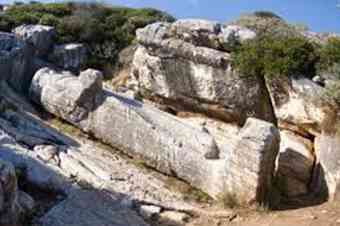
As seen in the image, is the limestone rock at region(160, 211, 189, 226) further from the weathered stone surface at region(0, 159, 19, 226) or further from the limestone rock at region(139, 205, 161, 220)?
the weathered stone surface at region(0, 159, 19, 226)

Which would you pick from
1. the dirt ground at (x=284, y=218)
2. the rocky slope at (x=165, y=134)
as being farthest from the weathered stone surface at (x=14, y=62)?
the dirt ground at (x=284, y=218)

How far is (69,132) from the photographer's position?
15.8 metres

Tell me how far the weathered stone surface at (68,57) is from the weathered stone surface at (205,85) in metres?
3.98

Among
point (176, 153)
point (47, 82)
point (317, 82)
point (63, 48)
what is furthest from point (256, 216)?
point (63, 48)

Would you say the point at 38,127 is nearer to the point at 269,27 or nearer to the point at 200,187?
the point at 200,187

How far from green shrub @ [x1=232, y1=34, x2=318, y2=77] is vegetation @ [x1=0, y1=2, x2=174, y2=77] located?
7.49 m

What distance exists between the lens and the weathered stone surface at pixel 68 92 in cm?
1552

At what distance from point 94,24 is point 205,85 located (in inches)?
322

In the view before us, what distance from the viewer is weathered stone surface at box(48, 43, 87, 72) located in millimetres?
20047

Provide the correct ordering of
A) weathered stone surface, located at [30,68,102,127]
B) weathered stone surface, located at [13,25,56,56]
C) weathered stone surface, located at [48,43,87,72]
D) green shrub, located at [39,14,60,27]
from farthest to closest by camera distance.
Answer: green shrub, located at [39,14,60,27], weathered stone surface, located at [48,43,87,72], weathered stone surface, located at [13,25,56,56], weathered stone surface, located at [30,68,102,127]

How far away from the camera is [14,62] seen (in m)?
17.9

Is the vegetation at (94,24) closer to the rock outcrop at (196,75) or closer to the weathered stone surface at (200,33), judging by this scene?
the rock outcrop at (196,75)

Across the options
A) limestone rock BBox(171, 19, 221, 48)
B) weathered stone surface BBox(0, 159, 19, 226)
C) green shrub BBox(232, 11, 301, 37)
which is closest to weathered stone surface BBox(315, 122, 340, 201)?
green shrub BBox(232, 11, 301, 37)

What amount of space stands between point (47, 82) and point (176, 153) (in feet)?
17.8
